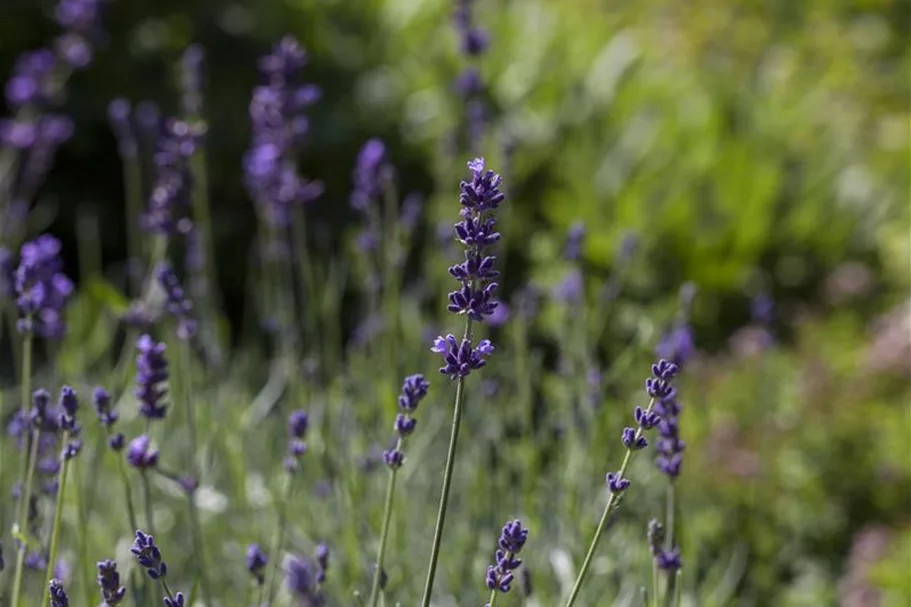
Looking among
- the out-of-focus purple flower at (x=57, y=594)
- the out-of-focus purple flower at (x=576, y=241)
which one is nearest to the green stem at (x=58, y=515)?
the out-of-focus purple flower at (x=57, y=594)

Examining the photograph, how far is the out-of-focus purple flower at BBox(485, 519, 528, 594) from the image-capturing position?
1.44 meters

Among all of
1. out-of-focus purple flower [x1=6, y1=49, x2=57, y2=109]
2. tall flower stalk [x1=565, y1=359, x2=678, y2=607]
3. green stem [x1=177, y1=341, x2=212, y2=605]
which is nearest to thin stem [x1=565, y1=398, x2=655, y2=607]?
tall flower stalk [x1=565, y1=359, x2=678, y2=607]

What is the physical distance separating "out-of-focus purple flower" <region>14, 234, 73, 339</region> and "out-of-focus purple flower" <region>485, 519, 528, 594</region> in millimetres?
817

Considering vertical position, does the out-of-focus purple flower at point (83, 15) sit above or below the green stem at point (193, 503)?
above

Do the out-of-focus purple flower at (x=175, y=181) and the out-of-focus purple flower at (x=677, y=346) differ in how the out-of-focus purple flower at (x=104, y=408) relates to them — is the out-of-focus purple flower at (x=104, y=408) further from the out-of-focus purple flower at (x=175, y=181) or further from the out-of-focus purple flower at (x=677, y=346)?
the out-of-focus purple flower at (x=677, y=346)

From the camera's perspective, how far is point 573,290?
3.05 m

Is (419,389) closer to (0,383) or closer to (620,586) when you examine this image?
(620,586)

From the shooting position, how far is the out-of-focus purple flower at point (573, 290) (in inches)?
115

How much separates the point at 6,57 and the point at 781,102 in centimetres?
366

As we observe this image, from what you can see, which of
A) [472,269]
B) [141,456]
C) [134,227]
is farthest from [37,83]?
[472,269]

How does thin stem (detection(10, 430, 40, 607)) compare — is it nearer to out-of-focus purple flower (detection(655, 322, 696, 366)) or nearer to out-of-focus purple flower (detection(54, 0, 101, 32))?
out-of-focus purple flower (detection(655, 322, 696, 366))

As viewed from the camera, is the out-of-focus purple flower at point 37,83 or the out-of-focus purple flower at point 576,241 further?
the out-of-focus purple flower at point 37,83

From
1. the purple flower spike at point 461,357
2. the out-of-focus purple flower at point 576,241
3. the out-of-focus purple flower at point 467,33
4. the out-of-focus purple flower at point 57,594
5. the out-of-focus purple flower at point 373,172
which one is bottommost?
the out-of-focus purple flower at point 57,594

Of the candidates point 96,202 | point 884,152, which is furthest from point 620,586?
point 884,152
